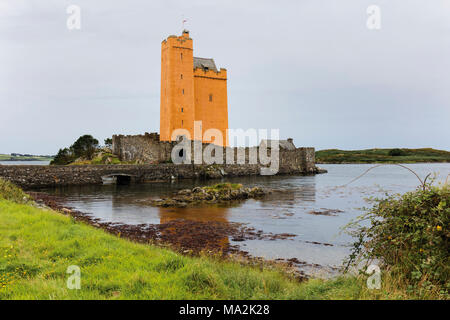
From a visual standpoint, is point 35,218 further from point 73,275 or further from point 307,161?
point 307,161

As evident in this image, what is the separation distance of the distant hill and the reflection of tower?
90820 mm

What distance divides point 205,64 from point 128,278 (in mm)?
49382

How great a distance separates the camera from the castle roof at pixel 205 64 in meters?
50.6

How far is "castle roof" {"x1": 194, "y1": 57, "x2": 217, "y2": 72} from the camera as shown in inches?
1991

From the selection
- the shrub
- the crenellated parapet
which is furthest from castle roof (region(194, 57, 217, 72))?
the shrub

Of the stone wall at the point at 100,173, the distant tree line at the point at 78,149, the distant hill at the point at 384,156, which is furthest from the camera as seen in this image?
the distant hill at the point at 384,156

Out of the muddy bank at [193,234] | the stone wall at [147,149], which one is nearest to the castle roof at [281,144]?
the stone wall at [147,149]

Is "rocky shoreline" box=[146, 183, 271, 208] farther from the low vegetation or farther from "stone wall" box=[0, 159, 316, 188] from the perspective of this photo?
the low vegetation

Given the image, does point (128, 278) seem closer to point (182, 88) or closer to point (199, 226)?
point (199, 226)

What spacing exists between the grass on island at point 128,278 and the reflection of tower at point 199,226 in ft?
13.6

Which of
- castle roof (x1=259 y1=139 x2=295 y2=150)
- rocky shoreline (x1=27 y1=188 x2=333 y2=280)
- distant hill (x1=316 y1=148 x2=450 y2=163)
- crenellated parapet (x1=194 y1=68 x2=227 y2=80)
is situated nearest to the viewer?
rocky shoreline (x1=27 y1=188 x2=333 y2=280)

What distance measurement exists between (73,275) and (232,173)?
43.6 metres

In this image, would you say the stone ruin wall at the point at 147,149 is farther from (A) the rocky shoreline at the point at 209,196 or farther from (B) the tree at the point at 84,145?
(A) the rocky shoreline at the point at 209,196
